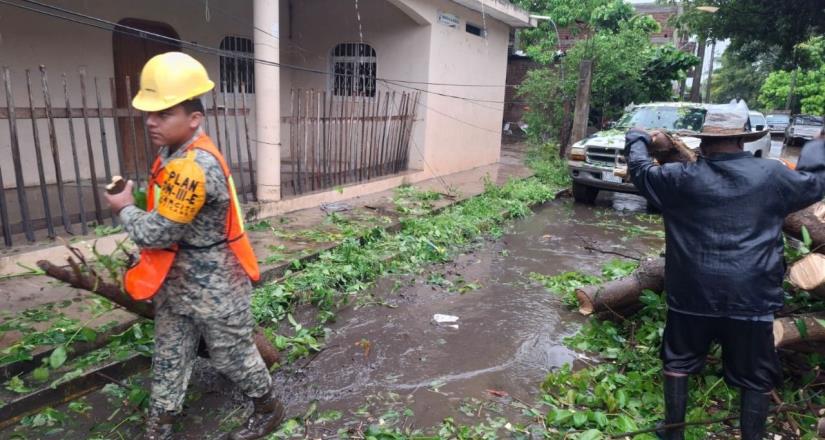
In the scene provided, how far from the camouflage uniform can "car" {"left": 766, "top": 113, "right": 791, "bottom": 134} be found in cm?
3401

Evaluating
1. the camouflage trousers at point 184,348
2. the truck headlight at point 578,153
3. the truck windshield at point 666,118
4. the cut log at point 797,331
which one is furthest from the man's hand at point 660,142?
the truck windshield at point 666,118

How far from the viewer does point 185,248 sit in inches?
100

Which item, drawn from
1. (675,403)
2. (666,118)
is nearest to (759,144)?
(666,118)

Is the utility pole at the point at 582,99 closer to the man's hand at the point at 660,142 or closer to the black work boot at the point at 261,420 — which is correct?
the man's hand at the point at 660,142

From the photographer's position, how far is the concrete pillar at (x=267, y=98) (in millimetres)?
6648

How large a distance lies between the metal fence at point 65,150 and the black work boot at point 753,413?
4637 mm

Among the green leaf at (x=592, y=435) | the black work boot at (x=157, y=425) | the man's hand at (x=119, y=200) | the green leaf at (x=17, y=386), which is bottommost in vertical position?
the green leaf at (x=592, y=435)

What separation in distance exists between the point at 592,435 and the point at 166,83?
2.71 m

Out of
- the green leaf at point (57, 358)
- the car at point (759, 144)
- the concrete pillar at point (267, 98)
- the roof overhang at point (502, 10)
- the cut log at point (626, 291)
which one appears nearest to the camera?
the green leaf at point (57, 358)

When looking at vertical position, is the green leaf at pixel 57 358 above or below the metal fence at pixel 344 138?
below

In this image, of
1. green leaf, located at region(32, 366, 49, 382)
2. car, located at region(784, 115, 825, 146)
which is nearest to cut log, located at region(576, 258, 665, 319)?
green leaf, located at region(32, 366, 49, 382)

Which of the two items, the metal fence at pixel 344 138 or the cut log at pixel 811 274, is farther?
the metal fence at pixel 344 138

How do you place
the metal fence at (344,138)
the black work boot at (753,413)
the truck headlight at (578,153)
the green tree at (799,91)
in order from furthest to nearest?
the green tree at (799,91) → the truck headlight at (578,153) → the metal fence at (344,138) → the black work boot at (753,413)

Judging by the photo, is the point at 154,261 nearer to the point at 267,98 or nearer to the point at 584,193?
the point at 267,98
